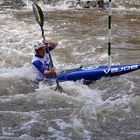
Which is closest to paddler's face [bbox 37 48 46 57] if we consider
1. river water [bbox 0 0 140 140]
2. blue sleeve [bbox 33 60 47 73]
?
blue sleeve [bbox 33 60 47 73]

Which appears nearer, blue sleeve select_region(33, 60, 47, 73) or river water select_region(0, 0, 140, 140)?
river water select_region(0, 0, 140, 140)

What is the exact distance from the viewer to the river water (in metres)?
6.45

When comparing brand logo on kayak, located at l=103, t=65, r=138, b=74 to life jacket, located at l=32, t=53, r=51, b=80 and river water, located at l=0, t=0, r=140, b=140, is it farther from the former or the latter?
life jacket, located at l=32, t=53, r=51, b=80

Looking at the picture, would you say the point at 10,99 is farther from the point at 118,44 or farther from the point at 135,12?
the point at 135,12

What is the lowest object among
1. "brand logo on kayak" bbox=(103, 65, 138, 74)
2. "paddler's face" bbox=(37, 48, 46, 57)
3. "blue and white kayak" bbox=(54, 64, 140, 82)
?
"blue and white kayak" bbox=(54, 64, 140, 82)

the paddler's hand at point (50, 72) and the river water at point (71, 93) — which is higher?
the paddler's hand at point (50, 72)

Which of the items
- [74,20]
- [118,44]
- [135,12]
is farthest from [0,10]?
[118,44]

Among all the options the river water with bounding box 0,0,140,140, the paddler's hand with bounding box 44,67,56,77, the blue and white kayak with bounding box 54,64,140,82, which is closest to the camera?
the river water with bounding box 0,0,140,140

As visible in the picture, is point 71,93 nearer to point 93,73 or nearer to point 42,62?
point 93,73

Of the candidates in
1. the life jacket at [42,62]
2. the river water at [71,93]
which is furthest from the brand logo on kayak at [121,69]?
the life jacket at [42,62]

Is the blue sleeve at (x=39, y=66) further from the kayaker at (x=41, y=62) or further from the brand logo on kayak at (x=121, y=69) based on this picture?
the brand logo on kayak at (x=121, y=69)

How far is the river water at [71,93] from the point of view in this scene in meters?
6.45

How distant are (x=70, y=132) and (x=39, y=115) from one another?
823mm

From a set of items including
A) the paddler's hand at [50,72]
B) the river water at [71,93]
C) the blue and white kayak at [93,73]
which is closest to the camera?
the river water at [71,93]
